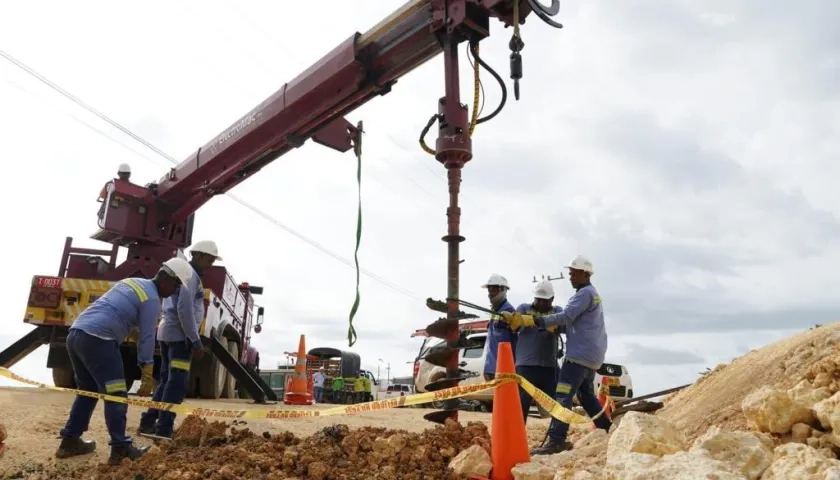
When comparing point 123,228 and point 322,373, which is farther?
point 322,373

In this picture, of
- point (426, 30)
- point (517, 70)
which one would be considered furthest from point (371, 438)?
point (426, 30)

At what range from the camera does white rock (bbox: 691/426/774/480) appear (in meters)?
2.49

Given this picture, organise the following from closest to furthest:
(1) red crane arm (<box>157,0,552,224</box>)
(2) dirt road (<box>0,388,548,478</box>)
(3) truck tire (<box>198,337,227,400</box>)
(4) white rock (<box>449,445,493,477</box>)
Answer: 1. (4) white rock (<box>449,445,493,477</box>)
2. (2) dirt road (<box>0,388,548,478</box>)
3. (1) red crane arm (<box>157,0,552,224</box>)
4. (3) truck tire (<box>198,337,227,400</box>)

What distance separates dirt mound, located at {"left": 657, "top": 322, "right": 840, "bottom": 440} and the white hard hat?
1.39 meters

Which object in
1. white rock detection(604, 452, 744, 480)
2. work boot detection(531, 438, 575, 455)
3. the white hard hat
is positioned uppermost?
the white hard hat

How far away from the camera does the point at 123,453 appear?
4473mm

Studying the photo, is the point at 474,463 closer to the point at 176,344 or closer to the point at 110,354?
the point at 110,354

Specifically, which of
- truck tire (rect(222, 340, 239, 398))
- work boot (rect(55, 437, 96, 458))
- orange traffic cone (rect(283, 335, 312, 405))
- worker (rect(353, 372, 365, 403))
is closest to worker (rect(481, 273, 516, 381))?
A: work boot (rect(55, 437, 96, 458))

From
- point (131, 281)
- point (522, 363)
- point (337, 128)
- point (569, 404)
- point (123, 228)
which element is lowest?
point (569, 404)

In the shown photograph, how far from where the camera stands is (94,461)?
4.64 metres

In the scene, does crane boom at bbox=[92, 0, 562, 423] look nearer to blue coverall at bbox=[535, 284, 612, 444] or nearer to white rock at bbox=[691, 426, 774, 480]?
blue coverall at bbox=[535, 284, 612, 444]

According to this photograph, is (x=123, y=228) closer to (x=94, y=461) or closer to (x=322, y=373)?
(x=94, y=461)

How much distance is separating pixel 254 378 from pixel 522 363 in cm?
566

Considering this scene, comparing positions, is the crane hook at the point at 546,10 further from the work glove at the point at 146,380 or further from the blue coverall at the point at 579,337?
the work glove at the point at 146,380
